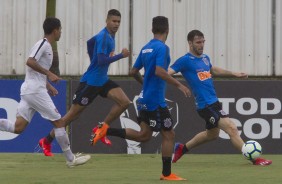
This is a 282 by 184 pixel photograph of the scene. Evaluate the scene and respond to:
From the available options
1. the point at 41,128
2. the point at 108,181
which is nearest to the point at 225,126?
the point at 108,181

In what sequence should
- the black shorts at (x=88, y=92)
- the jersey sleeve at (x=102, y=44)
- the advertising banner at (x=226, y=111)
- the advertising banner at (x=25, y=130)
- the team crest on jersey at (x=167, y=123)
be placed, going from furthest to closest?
the advertising banner at (x=25, y=130) → the advertising banner at (x=226, y=111) → the black shorts at (x=88, y=92) → the jersey sleeve at (x=102, y=44) → the team crest on jersey at (x=167, y=123)

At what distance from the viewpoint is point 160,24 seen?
13.4 m

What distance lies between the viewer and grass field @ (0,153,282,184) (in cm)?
1322

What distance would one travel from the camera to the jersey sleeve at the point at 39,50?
48.3ft

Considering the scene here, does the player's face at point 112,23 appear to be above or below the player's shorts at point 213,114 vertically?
above

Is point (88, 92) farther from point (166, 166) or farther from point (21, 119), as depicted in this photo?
point (166, 166)

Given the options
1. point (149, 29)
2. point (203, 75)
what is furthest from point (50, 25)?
point (149, 29)

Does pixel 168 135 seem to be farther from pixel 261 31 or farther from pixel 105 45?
pixel 261 31

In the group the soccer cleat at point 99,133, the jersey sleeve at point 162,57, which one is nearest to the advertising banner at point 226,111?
the soccer cleat at point 99,133

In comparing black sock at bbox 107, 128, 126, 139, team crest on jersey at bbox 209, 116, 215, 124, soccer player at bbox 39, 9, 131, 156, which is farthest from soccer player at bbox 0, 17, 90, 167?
team crest on jersey at bbox 209, 116, 215, 124

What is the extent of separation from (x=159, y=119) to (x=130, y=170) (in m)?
1.77

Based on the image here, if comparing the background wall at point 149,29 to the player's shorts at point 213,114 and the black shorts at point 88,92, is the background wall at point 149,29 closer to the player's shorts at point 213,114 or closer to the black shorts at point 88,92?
the black shorts at point 88,92

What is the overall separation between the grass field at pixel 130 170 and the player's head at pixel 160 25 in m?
1.89

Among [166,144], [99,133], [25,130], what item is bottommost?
[25,130]
